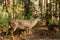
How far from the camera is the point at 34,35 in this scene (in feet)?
34.1

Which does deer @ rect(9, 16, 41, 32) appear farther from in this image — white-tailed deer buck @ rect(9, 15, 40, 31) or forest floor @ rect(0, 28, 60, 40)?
A: forest floor @ rect(0, 28, 60, 40)

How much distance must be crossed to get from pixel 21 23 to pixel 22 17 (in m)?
1.82

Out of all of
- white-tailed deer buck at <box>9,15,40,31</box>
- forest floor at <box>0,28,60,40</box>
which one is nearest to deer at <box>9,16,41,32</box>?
white-tailed deer buck at <box>9,15,40,31</box>

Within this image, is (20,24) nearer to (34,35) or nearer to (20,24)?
(20,24)

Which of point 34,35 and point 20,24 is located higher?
point 20,24

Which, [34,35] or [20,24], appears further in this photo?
[34,35]

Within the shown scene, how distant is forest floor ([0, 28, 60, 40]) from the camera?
9.88 meters

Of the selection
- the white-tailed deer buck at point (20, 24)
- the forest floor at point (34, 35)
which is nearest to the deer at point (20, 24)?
the white-tailed deer buck at point (20, 24)

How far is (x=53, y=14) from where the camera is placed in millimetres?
12367

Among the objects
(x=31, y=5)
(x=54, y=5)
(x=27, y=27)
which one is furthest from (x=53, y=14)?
(x=27, y=27)

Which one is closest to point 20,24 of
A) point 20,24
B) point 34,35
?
point 20,24

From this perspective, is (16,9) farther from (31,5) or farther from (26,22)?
(26,22)

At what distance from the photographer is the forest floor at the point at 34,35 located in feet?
32.4

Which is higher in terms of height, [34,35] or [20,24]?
[20,24]
